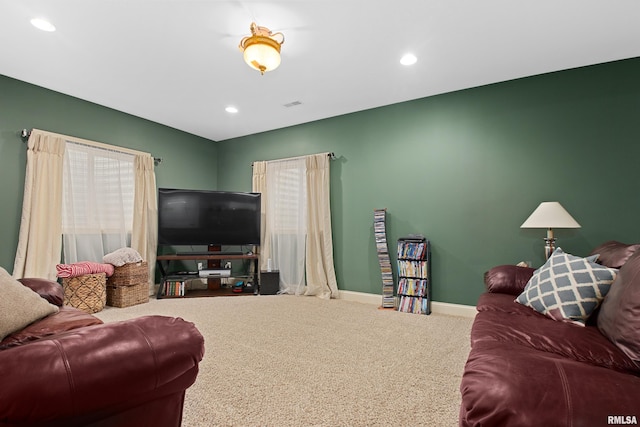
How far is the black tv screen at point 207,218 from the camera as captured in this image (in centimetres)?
459

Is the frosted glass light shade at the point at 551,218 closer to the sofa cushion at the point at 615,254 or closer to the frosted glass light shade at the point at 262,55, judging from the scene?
the sofa cushion at the point at 615,254

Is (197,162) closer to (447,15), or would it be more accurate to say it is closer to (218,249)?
(218,249)

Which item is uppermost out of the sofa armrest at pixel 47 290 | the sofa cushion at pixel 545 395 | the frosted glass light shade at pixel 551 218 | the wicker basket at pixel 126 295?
the frosted glass light shade at pixel 551 218

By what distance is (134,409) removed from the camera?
919 millimetres

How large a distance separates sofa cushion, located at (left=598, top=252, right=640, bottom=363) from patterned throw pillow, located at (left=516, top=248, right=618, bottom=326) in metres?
0.11

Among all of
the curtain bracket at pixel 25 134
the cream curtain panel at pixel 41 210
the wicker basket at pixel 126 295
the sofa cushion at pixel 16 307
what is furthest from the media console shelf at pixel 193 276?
the sofa cushion at pixel 16 307

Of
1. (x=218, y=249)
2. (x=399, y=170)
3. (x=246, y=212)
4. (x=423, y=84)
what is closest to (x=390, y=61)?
(x=423, y=84)

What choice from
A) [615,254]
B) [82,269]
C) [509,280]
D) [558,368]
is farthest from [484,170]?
[82,269]

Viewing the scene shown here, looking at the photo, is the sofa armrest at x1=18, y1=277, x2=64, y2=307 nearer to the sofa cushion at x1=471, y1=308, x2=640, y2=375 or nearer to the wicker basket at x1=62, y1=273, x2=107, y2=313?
the wicker basket at x1=62, y1=273, x2=107, y2=313

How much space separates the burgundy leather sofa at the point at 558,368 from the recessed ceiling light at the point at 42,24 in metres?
3.61

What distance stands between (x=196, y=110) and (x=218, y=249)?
6.71ft

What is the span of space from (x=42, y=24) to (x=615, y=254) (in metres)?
4.42

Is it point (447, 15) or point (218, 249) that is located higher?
point (447, 15)

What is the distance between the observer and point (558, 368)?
2.89 feet
